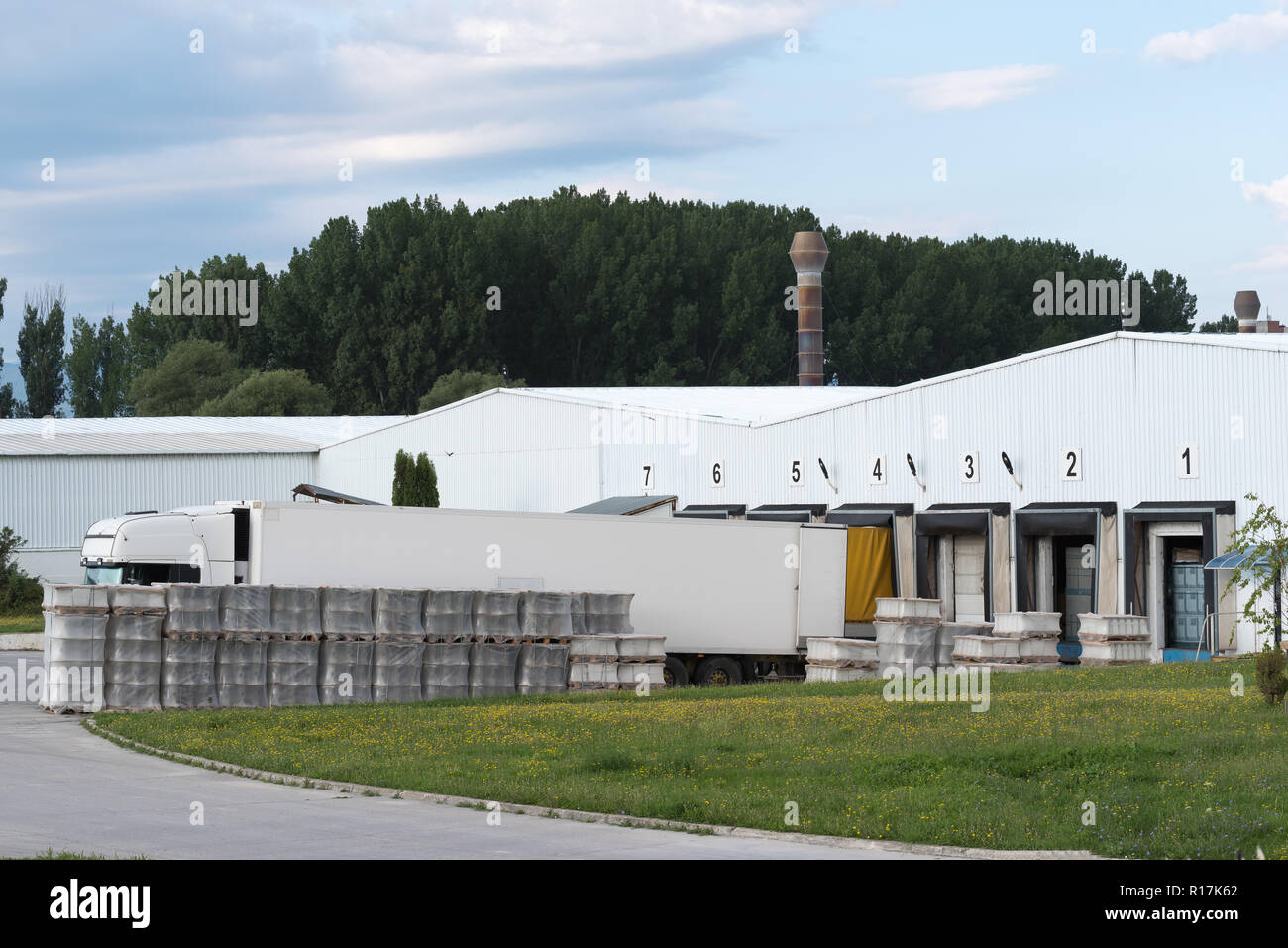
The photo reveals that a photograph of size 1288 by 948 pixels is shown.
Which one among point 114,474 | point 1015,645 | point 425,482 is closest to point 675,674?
point 1015,645

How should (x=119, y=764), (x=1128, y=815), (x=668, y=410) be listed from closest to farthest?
(x=1128, y=815), (x=119, y=764), (x=668, y=410)

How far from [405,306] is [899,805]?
71805 mm

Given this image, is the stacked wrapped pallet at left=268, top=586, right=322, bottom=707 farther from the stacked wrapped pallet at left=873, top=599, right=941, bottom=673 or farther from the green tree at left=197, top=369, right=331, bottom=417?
the green tree at left=197, top=369, right=331, bottom=417

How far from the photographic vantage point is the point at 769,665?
107 ft

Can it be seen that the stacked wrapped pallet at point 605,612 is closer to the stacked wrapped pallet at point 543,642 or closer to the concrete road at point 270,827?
the stacked wrapped pallet at point 543,642

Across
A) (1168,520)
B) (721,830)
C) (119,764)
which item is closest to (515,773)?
(721,830)

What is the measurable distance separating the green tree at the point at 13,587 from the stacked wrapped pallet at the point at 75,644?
95.8ft

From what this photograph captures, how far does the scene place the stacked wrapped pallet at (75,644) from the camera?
24.2 m

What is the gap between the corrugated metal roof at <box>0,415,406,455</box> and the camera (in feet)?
190

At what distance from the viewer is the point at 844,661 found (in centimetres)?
2981

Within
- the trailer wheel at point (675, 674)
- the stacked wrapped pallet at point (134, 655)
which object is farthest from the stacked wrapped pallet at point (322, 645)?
the trailer wheel at point (675, 674)

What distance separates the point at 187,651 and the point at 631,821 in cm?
1215
